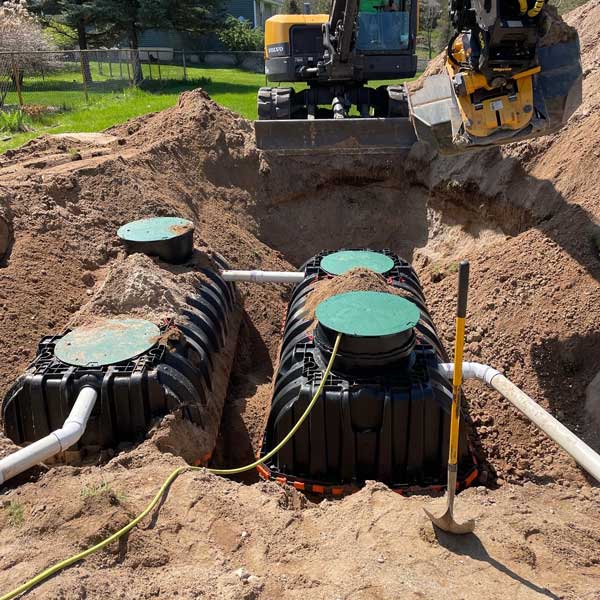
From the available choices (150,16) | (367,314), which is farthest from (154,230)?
(150,16)

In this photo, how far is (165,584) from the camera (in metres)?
3.41

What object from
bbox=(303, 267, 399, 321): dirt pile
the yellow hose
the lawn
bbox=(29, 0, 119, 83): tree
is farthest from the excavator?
bbox=(29, 0, 119, 83): tree

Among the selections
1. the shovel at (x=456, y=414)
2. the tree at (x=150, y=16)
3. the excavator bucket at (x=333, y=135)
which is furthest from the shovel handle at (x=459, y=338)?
the tree at (x=150, y=16)

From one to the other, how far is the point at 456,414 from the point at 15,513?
297cm

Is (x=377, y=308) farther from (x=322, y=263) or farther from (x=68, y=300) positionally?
(x=68, y=300)

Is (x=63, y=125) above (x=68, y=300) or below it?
above

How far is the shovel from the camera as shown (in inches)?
131

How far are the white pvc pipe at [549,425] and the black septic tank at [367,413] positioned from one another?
18.2 inches

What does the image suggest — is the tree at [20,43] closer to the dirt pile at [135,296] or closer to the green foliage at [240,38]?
the green foliage at [240,38]

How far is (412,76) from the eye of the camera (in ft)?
38.2

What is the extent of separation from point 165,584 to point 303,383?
2090 millimetres

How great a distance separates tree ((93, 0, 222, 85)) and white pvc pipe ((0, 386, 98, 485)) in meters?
23.4

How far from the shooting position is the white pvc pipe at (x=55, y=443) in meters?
4.17

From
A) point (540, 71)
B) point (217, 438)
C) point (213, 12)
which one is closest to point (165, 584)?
point (217, 438)
